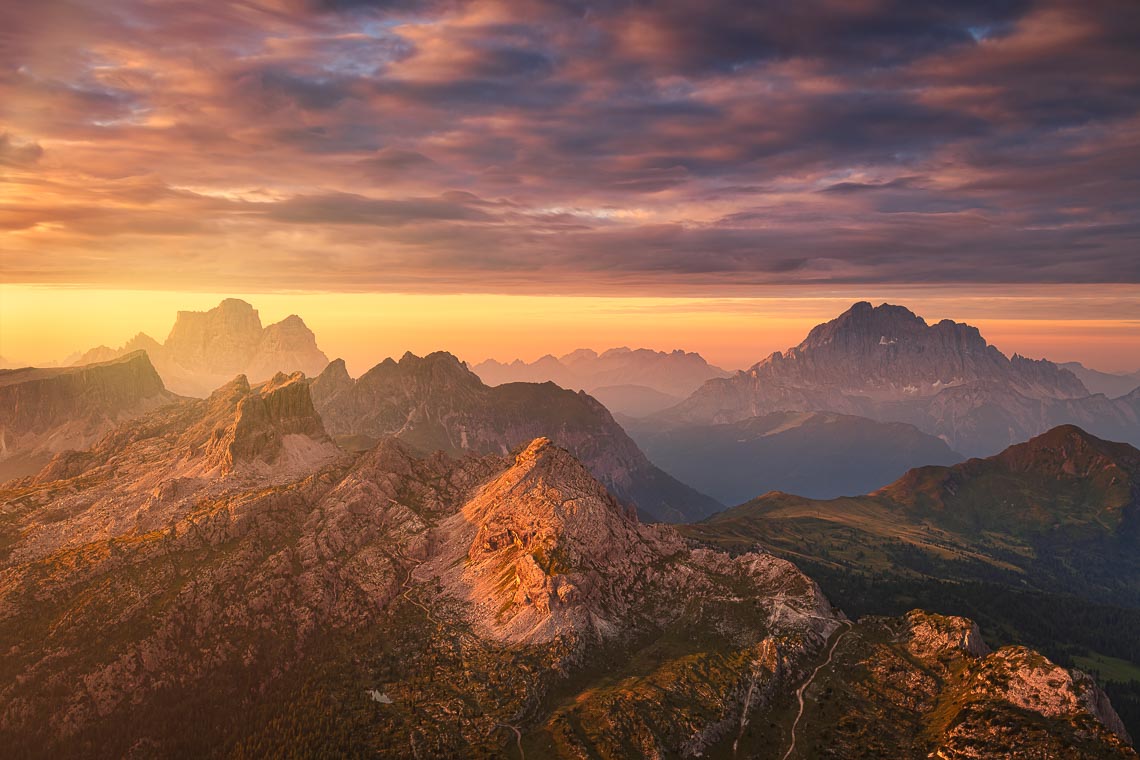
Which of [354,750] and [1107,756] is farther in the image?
[354,750]

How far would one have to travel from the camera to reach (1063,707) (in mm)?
186750

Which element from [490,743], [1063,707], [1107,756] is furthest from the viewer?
[490,743]

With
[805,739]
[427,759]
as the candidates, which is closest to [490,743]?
[427,759]

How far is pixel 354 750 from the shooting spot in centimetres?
19862

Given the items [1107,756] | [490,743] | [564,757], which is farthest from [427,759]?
[1107,756]

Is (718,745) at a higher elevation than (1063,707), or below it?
below

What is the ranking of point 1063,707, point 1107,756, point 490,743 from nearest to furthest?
point 1107,756
point 1063,707
point 490,743

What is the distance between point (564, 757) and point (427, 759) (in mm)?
40547

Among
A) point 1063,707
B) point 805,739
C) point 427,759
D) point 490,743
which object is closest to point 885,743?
point 805,739

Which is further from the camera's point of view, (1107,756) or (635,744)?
(635,744)

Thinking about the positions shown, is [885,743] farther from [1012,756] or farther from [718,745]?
[718,745]

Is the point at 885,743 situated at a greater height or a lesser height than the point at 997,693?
lesser

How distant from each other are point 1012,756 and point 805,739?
51.5 metres

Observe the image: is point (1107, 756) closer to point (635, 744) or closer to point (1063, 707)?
point (1063, 707)
